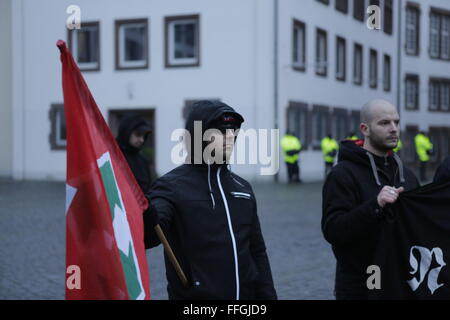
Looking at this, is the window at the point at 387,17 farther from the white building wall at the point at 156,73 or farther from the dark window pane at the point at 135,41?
the dark window pane at the point at 135,41

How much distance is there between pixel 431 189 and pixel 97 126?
216cm

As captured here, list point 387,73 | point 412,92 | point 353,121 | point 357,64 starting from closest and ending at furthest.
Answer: point 357,64, point 353,121, point 387,73, point 412,92

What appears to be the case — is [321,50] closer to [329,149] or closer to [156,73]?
[329,149]

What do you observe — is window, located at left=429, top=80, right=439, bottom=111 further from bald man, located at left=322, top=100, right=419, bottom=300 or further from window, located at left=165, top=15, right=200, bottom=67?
bald man, located at left=322, top=100, right=419, bottom=300

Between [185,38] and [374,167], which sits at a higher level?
[185,38]

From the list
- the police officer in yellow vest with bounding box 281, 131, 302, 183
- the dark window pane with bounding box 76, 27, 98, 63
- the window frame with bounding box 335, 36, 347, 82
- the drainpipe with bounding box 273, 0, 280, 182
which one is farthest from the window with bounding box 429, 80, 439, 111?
the dark window pane with bounding box 76, 27, 98, 63

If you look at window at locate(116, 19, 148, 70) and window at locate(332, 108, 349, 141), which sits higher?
window at locate(116, 19, 148, 70)

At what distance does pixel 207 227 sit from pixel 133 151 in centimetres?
480

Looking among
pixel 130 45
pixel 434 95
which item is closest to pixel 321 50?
pixel 130 45

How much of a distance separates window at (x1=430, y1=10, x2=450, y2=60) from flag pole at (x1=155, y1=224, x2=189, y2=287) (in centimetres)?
3975

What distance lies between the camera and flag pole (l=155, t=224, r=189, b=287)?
2.99 meters

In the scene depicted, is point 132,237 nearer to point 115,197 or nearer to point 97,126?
point 115,197

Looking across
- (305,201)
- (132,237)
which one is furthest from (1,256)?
(305,201)

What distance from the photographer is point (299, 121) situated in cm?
2673
